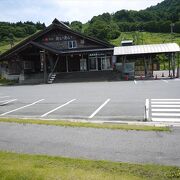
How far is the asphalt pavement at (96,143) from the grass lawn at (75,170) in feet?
2.00

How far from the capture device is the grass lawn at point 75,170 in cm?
522

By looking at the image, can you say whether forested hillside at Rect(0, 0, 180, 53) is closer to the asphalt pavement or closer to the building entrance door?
the building entrance door

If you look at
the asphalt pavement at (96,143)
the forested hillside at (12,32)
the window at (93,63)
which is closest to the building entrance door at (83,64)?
the window at (93,63)

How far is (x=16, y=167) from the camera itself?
224 inches

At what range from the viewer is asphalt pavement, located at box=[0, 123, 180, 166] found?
6715mm

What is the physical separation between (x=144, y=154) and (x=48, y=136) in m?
3.29

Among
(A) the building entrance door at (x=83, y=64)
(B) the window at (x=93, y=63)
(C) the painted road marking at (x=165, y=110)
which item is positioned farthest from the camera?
(A) the building entrance door at (x=83, y=64)

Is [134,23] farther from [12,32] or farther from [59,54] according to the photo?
[59,54]

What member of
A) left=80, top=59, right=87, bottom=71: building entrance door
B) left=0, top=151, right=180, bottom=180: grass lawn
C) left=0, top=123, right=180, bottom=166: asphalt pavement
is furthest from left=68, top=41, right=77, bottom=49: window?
left=0, top=151, right=180, bottom=180: grass lawn

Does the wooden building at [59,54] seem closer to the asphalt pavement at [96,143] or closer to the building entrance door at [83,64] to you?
the building entrance door at [83,64]

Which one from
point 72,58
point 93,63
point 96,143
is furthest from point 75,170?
point 72,58

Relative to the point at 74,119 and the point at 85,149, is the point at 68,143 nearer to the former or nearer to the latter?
the point at 85,149

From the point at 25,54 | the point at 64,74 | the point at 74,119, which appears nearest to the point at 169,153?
the point at 74,119

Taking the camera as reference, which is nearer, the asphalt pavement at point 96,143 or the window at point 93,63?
the asphalt pavement at point 96,143
